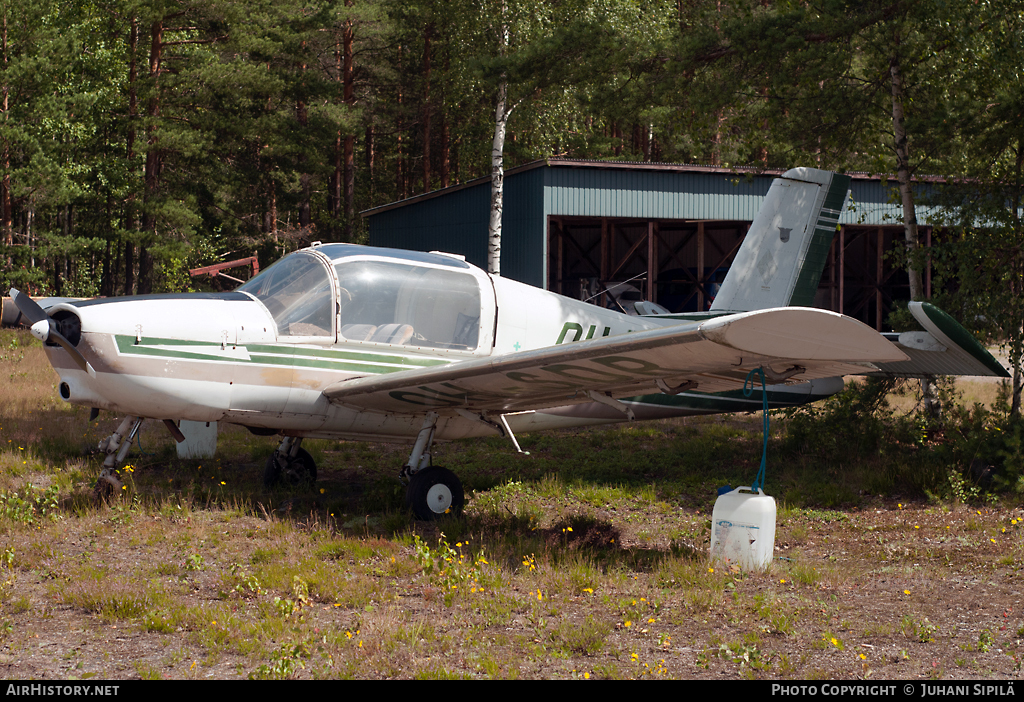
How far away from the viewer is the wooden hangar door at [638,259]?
2584cm

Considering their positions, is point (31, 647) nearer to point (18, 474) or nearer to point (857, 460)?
point (18, 474)

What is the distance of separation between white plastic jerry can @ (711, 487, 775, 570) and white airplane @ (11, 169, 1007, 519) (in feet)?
2.74

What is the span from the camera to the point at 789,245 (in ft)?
29.5

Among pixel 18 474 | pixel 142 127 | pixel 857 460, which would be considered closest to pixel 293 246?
pixel 142 127

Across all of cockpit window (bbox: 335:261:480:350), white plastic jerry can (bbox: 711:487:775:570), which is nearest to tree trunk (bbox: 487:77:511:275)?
cockpit window (bbox: 335:261:480:350)

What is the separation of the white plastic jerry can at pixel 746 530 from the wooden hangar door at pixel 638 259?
1893cm

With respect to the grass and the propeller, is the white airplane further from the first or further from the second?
the grass

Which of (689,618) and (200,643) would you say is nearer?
(200,643)

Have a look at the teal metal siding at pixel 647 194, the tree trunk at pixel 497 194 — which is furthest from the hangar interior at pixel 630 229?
the tree trunk at pixel 497 194

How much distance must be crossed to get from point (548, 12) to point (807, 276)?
16.4 m

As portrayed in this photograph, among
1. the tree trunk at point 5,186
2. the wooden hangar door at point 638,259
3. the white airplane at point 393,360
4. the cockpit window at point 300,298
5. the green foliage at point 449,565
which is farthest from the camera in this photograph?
the wooden hangar door at point 638,259

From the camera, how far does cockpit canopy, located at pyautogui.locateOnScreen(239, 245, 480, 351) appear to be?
6.61m

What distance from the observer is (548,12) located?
2269cm

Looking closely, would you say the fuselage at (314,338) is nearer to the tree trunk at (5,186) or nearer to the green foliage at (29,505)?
the green foliage at (29,505)
